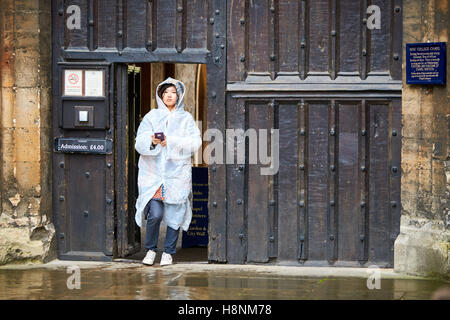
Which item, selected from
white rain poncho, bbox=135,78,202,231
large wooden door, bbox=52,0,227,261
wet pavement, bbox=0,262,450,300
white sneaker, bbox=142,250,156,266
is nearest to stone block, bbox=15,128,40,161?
large wooden door, bbox=52,0,227,261

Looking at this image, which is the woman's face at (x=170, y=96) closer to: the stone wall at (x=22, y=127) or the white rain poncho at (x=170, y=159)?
the white rain poncho at (x=170, y=159)

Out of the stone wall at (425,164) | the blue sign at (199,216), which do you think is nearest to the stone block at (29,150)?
the blue sign at (199,216)

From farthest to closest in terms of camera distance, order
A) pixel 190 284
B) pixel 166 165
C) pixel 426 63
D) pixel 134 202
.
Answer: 1. pixel 134 202
2. pixel 166 165
3. pixel 426 63
4. pixel 190 284

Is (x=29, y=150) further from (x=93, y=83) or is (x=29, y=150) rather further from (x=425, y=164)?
(x=425, y=164)

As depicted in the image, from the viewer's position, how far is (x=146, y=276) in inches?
373

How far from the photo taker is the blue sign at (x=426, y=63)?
9.24 meters

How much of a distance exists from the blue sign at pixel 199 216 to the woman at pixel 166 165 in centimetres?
130

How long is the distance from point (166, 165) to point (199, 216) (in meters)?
1.63

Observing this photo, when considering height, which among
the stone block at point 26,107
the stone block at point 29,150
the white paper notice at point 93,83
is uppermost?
the white paper notice at point 93,83

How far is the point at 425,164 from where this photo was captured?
30.9 ft

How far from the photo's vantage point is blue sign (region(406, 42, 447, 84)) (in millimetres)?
9242

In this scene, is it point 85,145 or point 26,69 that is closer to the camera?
point 26,69

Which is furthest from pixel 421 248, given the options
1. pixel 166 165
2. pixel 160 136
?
Answer: pixel 160 136
